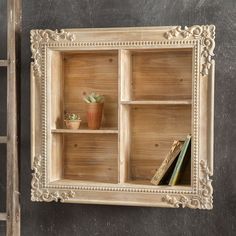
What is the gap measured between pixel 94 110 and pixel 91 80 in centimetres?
25

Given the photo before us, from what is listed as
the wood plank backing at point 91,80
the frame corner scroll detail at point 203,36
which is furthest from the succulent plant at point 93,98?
the frame corner scroll detail at point 203,36

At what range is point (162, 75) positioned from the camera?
356 cm

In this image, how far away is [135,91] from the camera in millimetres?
3629

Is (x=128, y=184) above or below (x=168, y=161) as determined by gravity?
below

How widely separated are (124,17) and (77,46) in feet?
1.20

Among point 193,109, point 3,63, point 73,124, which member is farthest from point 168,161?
point 3,63

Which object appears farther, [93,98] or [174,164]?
[93,98]

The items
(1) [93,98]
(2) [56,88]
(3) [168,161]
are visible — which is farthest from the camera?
(2) [56,88]

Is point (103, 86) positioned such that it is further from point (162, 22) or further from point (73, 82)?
point (162, 22)

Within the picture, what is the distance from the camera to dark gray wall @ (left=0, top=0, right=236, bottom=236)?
3.47 metres

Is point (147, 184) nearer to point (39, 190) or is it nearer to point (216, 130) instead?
point (216, 130)

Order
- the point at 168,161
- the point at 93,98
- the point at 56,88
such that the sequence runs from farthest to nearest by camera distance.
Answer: the point at 56,88, the point at 93,98, the point at 168,161

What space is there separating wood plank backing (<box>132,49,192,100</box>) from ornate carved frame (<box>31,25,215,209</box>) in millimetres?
173

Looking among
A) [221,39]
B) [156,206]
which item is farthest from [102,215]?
[221,39]
